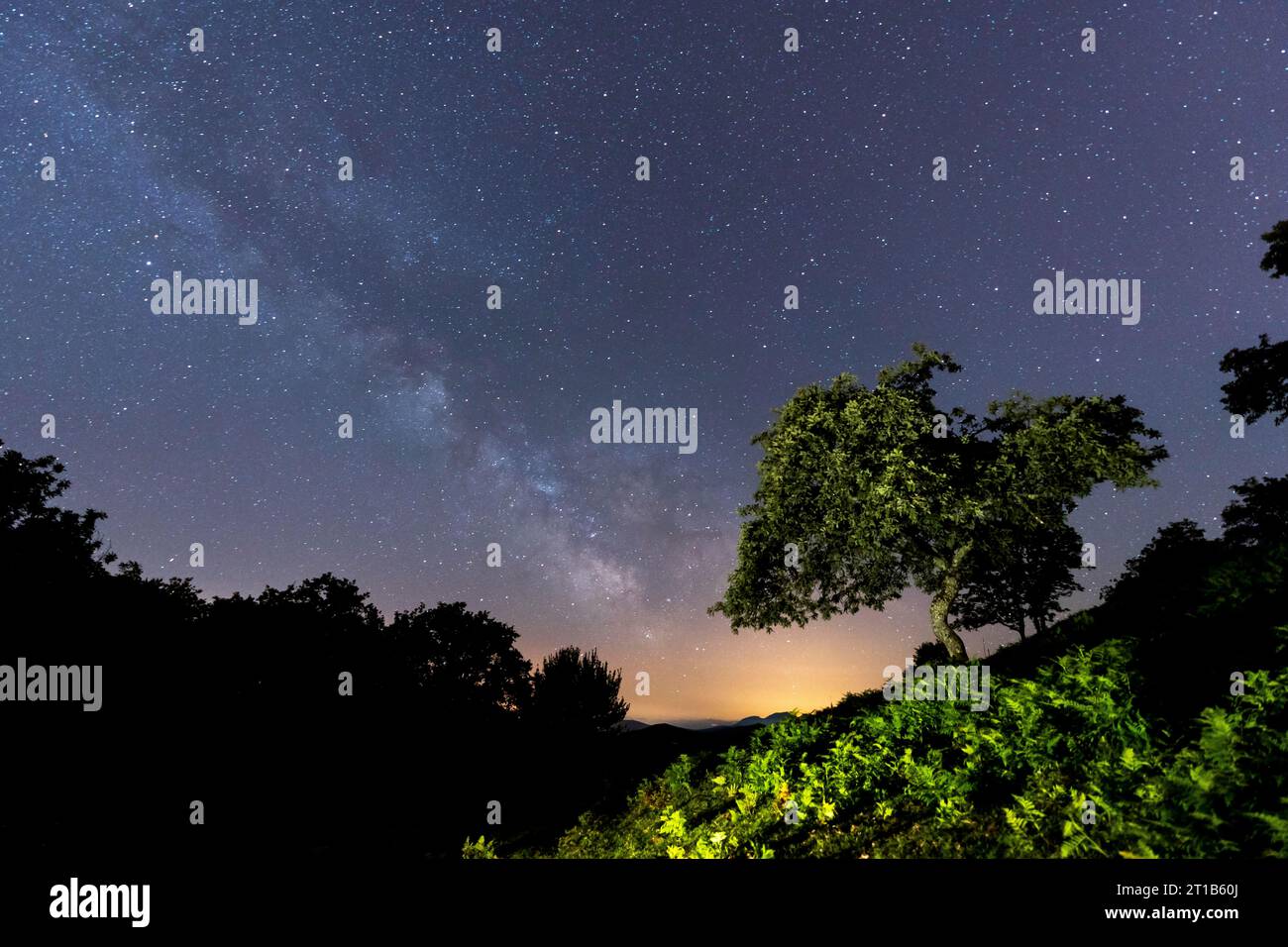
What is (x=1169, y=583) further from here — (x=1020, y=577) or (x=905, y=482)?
(x=1020, y=577)

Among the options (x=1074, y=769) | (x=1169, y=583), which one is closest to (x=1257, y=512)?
(x=1169, y=583)

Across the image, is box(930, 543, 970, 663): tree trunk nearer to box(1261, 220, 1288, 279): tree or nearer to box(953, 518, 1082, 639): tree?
box(953, 518, 1082, 639): tree

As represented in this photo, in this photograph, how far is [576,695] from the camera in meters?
60.3

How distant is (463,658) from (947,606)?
124 ft

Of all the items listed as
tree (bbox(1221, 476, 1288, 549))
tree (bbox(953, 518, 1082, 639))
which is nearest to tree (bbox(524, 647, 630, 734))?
tree (bbox(953, 518, 1082, 639))

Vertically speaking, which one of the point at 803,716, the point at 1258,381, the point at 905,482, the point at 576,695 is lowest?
the point at 576,695

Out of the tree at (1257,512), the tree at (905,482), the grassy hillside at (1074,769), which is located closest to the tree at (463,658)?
the tree at (905,482)

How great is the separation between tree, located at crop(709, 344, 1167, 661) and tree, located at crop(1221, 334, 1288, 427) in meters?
6.66

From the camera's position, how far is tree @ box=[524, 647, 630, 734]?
189 feet

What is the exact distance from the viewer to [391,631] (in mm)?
46844

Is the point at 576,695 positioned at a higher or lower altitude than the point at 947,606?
lower

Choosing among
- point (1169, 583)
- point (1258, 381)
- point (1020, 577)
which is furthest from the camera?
point (1020, 577)
